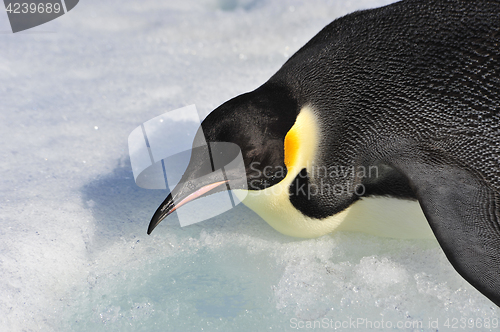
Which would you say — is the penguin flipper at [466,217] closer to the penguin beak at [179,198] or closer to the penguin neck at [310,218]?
the penguin neck at [310,218]

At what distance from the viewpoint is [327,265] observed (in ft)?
4.86

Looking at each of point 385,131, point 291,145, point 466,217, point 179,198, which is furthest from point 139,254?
point 466,217

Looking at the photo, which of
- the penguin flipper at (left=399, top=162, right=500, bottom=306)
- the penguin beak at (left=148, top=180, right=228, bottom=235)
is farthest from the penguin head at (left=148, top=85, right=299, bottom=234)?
the penguin flipper at (left=399, top=162, right=500, bottom=306)

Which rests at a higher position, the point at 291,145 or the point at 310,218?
the point at 291,145

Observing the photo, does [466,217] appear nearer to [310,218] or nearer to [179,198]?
[310,218]

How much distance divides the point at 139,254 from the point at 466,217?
114 centimetres

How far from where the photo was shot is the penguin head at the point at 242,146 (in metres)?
1.27

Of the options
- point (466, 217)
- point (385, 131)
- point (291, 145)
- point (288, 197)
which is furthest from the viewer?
point (288, 197)

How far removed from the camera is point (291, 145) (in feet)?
4.50

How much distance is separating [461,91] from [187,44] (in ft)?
7.91

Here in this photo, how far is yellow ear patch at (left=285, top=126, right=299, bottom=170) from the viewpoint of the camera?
1365 mm

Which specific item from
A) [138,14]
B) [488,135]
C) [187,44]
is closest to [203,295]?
[488,135]

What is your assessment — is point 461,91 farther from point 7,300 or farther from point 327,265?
point 7,300

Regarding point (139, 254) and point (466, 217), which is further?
point (139, 254)
